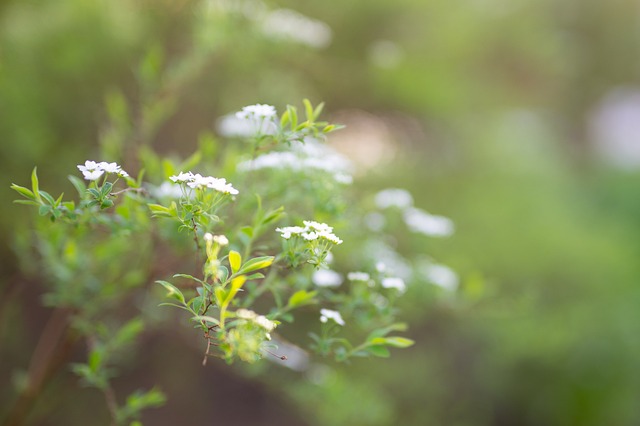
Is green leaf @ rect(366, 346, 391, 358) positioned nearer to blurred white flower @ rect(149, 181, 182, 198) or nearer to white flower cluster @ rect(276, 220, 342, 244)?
white flower cluster @ rect(276, 220, 342, 244)

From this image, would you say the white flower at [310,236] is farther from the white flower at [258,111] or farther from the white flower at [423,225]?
the white flower at [423,225]

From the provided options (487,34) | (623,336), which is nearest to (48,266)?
(487,34)

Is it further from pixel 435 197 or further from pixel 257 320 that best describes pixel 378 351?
pixel 435 197

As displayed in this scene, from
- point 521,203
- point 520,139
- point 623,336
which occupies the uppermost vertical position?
point 520,139

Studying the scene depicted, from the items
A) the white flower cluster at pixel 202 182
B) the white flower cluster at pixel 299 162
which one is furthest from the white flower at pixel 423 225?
the white flower cluster at pixel 202 182

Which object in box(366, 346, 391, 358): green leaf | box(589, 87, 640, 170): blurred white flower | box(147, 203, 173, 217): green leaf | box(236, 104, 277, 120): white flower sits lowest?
box(366, 346, 391, 358): green leaf

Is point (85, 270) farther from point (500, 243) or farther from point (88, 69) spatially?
point (500, 243)

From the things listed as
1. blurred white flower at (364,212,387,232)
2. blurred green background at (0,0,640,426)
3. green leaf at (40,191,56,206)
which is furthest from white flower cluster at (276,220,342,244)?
blurred green background at (0,0,640,426)

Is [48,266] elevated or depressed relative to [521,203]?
depressed
